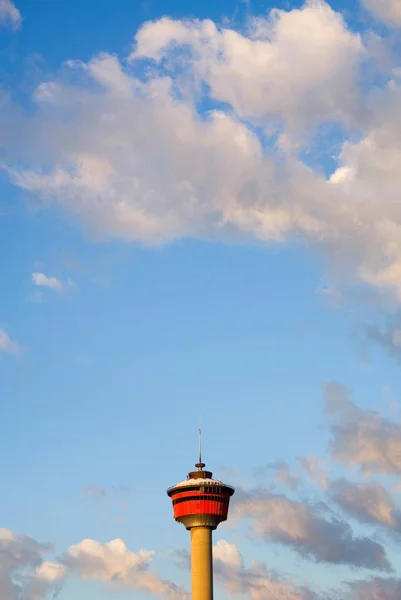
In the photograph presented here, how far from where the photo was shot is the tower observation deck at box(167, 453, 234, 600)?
590 ft

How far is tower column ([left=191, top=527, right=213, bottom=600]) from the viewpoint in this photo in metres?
176

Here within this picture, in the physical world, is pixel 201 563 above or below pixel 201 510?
below

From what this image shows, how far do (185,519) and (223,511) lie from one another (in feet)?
33.3

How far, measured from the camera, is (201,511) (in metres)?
184

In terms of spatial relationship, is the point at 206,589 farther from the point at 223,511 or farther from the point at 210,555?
the point at 223,511

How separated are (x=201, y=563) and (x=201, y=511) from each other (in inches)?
493

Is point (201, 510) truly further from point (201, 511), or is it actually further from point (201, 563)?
point (201, 563)

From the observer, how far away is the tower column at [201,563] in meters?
176

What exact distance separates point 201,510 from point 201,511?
0.83 feet

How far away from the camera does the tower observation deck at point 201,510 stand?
17988cm

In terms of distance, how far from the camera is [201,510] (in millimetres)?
184375

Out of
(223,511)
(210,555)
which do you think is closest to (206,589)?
(210,555)

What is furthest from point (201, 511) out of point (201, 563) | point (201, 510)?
point (201, 563)

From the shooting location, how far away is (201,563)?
587 feet
